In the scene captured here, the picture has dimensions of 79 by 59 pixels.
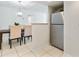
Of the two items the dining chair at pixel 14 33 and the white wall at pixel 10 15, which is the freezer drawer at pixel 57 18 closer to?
the dining chair at pixel 14 33

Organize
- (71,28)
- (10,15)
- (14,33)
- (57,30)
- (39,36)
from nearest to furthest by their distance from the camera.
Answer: (71,28) < (39,36) < (57,30) < (14,33) < (10,15)

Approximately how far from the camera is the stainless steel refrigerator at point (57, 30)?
4.04 m

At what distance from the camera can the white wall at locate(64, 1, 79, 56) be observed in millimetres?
2556

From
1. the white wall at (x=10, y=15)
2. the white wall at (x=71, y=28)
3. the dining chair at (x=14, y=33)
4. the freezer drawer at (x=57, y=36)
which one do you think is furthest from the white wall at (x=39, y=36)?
the white wall at (x=10, y=15)

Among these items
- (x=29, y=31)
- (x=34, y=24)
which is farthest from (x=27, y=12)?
(x=34, y=24)

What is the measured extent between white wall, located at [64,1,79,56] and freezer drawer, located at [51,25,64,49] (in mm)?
1045

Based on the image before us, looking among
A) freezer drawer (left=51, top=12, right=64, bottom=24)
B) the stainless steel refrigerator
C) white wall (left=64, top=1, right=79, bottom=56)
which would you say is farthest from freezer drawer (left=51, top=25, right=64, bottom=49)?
white wall (left=64, top=1, right=79, bottom=56)

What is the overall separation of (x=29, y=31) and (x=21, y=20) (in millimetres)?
4507

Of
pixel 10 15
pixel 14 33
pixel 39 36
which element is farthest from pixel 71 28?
pixel 10 15

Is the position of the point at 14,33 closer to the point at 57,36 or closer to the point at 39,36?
the point at 39,36

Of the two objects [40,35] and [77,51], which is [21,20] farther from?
[77,51]

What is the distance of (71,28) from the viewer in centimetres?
276

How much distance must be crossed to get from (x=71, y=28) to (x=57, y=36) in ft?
5.27

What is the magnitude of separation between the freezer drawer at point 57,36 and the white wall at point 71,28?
3.43ft
